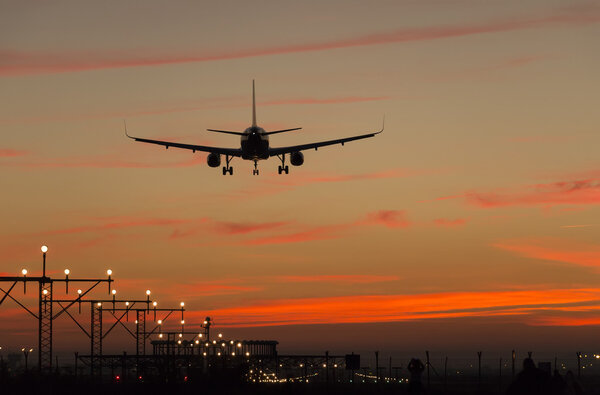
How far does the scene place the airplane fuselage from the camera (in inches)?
3332

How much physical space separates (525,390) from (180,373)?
40.7 metres

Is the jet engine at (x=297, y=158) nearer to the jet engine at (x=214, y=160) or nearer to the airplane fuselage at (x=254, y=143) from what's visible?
the airplane fuselage at (x=254, y=143)

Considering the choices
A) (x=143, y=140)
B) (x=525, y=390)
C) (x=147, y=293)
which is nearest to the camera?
(x=525, y=390)

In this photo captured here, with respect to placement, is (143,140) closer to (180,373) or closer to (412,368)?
(180,373)

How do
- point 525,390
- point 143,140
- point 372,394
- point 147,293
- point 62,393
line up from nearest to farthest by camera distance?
point 525,390
point 62,393
point 372,394
point 143,140
point 147,293

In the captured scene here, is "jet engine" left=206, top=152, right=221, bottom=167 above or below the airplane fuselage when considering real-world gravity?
below

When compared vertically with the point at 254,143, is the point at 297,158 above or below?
below

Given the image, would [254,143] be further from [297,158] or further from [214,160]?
[297,158]

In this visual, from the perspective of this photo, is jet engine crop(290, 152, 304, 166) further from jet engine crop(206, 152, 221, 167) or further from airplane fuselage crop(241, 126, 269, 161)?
jet engine crop(206, 152, 221, 167)

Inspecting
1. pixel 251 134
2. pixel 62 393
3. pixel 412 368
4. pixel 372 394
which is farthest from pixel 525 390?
pixel 251 134

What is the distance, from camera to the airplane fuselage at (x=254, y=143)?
84625 millimetres

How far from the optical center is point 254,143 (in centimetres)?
8456

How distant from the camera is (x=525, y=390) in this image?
37344mm

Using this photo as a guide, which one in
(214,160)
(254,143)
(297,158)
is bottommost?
(214,160)
